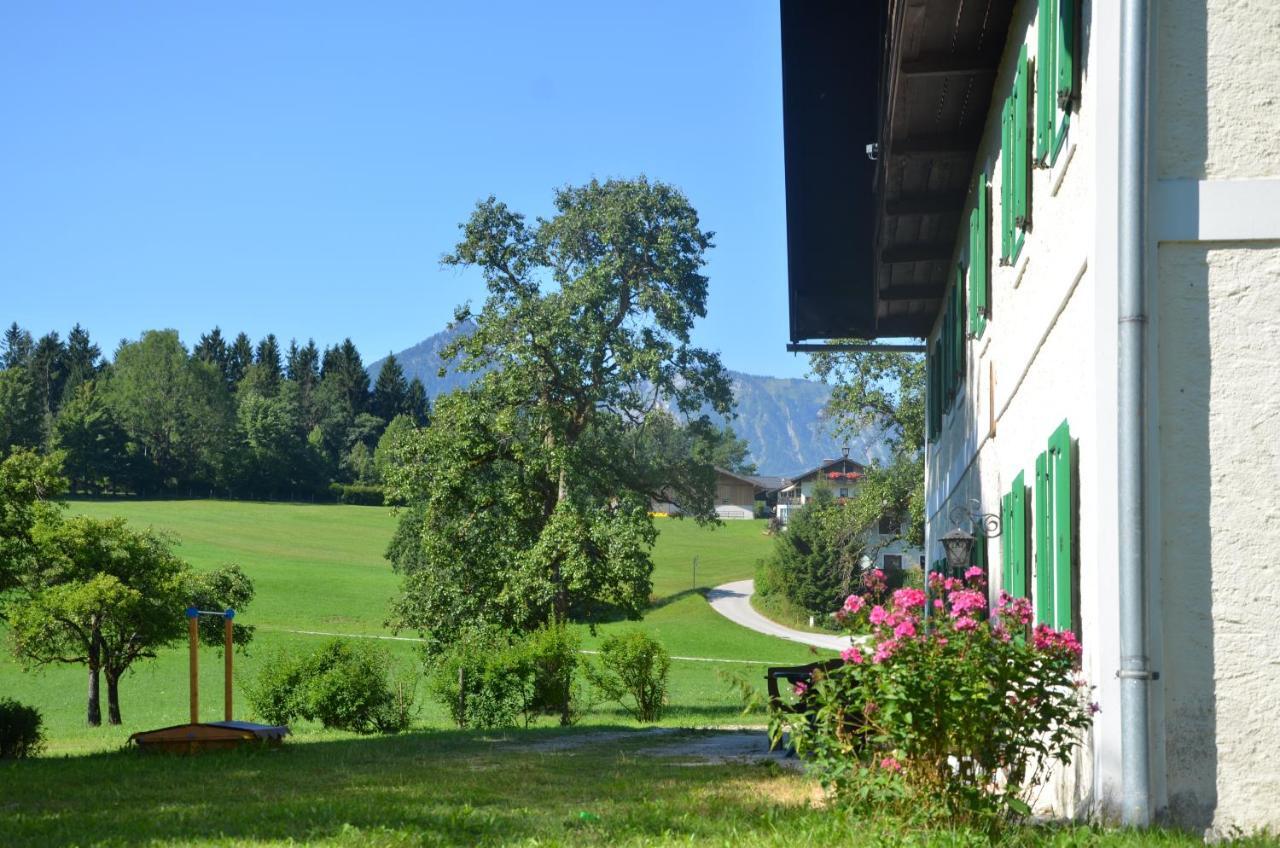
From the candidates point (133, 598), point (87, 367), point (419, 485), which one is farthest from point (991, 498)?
point (87, 367)

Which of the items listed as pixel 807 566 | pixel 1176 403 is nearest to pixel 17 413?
pixel 807 566

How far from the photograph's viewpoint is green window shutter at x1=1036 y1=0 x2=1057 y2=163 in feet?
24.8

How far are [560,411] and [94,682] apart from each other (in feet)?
39.1

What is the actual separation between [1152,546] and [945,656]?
97cm

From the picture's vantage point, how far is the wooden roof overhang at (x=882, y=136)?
9.72 m

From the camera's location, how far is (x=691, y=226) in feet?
101

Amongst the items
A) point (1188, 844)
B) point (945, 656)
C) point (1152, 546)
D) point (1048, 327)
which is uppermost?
point (1048, 327)

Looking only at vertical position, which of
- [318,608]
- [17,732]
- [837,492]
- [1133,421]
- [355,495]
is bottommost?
[318,608]

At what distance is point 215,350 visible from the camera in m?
147

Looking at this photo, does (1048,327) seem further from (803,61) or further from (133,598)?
(133,598)

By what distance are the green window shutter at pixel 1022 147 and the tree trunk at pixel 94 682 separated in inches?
945

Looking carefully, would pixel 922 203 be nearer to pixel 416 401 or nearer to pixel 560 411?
pixel 560 411

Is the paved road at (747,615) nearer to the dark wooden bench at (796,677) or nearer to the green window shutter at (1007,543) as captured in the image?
the dark wooden bench at (796,677)

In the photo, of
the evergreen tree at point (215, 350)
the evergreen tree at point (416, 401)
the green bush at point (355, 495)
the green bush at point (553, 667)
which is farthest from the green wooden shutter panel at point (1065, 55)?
the evergreen tree at point (215, 350)
